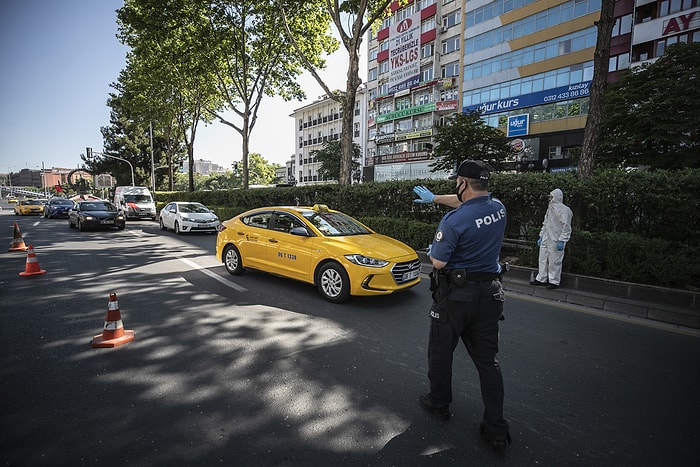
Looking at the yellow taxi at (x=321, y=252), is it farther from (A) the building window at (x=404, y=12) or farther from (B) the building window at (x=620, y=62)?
(A) the building window at (x=404, y=12)

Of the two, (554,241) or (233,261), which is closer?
(554,241)

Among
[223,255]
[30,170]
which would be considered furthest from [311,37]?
[30,170]

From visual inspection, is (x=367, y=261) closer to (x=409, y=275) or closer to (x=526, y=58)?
(x=409, y=275)

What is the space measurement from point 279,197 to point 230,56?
9.88 meters

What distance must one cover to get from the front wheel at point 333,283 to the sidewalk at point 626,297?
3.24 metres

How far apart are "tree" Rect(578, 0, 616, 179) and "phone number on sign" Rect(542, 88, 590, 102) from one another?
2104cm

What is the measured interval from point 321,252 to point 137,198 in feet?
69.2

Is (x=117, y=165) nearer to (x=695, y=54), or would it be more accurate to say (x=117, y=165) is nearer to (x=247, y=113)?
(x=247, y=113)

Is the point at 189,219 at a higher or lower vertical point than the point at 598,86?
lower

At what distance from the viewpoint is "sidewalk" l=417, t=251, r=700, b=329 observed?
4.96m

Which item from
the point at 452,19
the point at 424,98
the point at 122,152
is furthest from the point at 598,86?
the point at 122,152

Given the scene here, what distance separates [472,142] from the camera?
19812 mm

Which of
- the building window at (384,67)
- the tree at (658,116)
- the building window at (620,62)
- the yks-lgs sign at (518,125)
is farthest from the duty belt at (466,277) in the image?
the building window at (384,67)

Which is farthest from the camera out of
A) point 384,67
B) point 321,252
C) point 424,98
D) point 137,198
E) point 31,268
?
point 384,67
